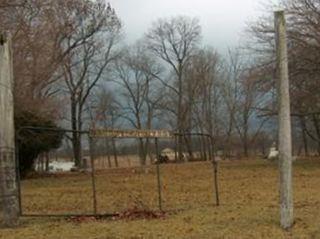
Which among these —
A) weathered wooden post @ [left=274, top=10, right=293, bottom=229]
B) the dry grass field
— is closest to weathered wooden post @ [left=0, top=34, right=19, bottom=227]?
the dry grass field

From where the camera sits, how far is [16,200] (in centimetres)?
1270

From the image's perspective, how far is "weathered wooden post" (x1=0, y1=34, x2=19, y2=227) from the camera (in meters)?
12.5

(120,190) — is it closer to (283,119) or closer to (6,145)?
(6,145)

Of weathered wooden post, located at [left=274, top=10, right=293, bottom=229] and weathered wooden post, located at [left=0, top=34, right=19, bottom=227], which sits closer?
weathered wooden post, located at [left=274, top=10, right=293, bottom=229]

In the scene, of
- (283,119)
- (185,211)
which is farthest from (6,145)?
(283,119)

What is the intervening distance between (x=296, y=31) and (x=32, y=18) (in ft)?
40.9

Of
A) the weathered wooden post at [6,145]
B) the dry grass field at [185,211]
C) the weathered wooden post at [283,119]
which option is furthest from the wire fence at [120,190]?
the weathered wooden post at [283,119]

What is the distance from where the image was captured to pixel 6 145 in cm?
1255

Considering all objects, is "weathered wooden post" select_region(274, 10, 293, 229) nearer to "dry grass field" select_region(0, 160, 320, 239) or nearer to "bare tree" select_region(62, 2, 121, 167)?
"dry grass field" select_region(0, 160, 320, 239)

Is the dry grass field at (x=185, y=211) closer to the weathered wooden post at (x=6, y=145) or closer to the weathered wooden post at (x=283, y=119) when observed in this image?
the weathered wooden post at (x=6, y=145)

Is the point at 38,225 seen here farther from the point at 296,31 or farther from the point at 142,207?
the point at 296,31

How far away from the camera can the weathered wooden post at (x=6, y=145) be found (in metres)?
12.5

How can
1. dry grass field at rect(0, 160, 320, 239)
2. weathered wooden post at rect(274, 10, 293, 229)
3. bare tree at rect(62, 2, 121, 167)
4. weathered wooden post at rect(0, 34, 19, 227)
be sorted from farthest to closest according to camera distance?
bare tree at rect(62, 2, 121, 167), weathered wooden post at rect(0, 34, 19, 227), weathered wooden post at rect(274, 10, 293, 229), dry grass field at rect(0, 160, 320, 239)

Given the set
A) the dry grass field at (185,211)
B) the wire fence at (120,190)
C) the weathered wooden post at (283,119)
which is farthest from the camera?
the wire fence at (120,190)
